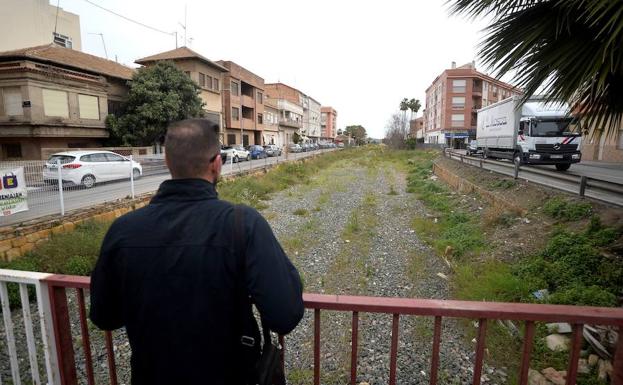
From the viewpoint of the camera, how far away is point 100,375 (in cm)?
401

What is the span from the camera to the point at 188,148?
1377 mm

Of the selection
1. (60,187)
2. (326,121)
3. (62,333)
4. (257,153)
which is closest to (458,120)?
(257,153)

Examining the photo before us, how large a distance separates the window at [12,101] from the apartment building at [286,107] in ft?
131

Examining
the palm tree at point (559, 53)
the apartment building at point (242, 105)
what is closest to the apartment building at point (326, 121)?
the apartment building at point (242, 105)

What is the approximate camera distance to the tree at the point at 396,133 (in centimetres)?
5325

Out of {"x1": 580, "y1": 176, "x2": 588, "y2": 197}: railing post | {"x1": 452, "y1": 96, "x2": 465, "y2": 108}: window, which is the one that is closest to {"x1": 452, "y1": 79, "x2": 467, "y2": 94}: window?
{"x1": 452, "y1": 96, "x2": 465, "y2": 108}: window

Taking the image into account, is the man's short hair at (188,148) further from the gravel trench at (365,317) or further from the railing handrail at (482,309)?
the gravel trench at (365,317)

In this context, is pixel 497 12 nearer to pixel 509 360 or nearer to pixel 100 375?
pixel 509 360

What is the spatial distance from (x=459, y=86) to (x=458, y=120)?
5702 millimetres

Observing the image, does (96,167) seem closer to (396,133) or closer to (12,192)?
(12,192)

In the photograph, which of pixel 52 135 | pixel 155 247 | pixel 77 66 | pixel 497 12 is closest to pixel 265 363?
pixel 155 247

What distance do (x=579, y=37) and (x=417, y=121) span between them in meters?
107

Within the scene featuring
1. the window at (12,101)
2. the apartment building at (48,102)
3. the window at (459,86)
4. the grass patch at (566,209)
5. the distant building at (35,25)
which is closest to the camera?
the grass patch at (566,209)

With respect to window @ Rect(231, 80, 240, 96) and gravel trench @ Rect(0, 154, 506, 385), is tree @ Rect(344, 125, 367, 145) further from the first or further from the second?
gravel trench @ Rect(0, 154, 506, 385)
